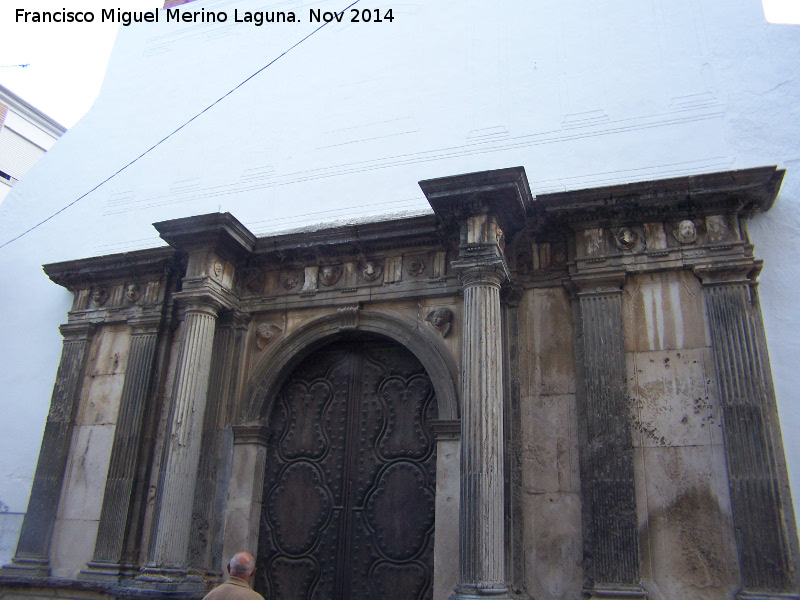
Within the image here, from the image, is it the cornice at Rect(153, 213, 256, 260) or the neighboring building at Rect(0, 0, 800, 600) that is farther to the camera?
the cornice at Rect(153, 213, 256, 260)

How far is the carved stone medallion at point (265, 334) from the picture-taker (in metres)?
6.83

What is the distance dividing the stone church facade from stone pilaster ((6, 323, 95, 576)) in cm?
2

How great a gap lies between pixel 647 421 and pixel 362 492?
250 centimetres

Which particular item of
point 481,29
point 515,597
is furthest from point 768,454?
point 481,29

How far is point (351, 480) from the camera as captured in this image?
6.27m

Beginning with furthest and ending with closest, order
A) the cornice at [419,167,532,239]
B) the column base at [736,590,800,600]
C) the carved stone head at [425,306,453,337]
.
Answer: the carved stone head at [425,306,453,337] < the cornice at [419,167,532,239] < the column base at [736,590,800,600]

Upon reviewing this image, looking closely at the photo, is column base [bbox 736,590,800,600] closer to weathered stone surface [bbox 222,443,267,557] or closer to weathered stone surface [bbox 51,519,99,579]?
weathered stone surface [bbox 222,443,267,557]

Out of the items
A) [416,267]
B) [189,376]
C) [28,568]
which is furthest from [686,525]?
[28,568]

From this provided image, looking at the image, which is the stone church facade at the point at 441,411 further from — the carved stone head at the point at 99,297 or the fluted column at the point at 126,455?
the carved stone head at the point at 99,297

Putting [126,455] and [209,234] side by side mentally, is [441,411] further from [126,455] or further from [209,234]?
[126,455]

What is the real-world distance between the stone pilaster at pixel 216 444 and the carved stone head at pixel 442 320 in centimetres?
193

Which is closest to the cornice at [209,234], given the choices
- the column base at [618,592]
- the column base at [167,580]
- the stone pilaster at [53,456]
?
the stone pilaster at [53,456]

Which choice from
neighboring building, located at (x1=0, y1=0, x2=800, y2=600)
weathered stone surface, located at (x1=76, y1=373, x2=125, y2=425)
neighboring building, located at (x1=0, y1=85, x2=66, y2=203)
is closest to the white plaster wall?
neighboring building, located at (x1=0, y1=0, x2=800, y2=600)

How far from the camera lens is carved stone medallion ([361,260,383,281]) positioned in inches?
258
